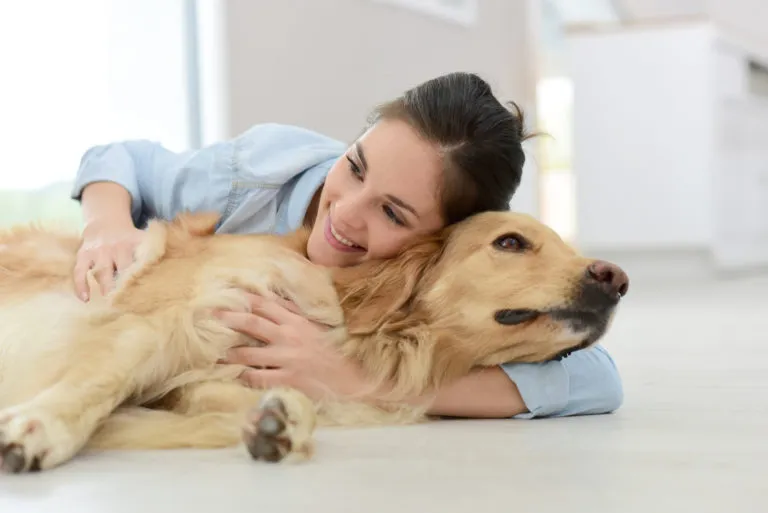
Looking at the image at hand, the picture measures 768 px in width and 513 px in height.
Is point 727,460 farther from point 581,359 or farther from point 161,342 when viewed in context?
point 161,342

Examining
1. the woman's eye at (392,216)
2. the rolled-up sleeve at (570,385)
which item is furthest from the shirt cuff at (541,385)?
the woman's eye at (392,216)

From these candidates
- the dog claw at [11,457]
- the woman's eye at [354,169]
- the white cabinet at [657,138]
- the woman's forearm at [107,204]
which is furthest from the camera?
the white cabinet at [657,138]

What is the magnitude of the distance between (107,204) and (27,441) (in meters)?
0.86

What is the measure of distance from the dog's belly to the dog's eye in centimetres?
73

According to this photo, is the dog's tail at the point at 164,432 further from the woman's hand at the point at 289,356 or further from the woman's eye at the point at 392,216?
the woman's eye at the point at 392,216

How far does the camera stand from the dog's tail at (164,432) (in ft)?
4.94

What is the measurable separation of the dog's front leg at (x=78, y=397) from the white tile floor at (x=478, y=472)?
0.03 metres

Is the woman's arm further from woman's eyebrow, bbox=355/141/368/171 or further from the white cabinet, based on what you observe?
the white cabinet

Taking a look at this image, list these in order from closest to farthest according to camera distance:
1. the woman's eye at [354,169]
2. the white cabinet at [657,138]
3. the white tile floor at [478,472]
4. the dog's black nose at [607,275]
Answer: the white tile floor at [478,472] < the dog's black nose at [607,275] < the woman's eye at [354,169] < the white cabinet at [657,138]

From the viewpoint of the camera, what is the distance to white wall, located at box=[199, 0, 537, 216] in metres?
3.78

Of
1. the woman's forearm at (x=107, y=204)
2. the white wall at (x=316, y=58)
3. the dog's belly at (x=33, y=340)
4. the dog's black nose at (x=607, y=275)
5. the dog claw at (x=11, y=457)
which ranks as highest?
the white wall at (x=316, y=58)

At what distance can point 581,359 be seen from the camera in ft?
6.04

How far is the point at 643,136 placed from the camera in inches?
254

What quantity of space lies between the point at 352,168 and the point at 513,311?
1.45 feet
